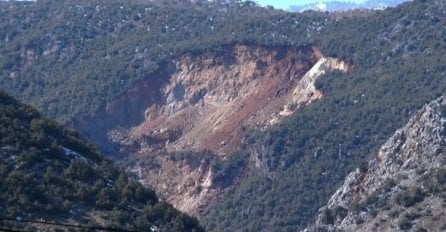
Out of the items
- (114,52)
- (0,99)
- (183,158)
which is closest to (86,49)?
(114,52)

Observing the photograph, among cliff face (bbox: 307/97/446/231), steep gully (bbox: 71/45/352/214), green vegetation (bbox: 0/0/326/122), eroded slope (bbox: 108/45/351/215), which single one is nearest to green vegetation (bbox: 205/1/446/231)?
eroded slope (bbox: 108/45/351/215)

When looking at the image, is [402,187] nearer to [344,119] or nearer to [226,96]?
[344,119]

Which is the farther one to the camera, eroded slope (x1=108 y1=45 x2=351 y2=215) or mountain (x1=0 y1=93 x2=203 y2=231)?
eroded slope (x1=108 y1=45 x2=351 y2=215)

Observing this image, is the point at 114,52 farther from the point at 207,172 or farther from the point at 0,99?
the point at 0,99

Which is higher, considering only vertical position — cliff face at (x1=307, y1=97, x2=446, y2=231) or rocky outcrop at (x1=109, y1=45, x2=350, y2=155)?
rocky outcrop at (x1=109, y1=45, x2=350, y2=155)

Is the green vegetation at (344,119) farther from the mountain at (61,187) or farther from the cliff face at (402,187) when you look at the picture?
the mountain at (61,187)

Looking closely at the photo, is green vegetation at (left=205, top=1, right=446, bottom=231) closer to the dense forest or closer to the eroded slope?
the dense forest

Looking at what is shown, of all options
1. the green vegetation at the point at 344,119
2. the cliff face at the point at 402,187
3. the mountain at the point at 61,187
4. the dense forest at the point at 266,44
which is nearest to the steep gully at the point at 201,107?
the dense forest at the point at 266,44
